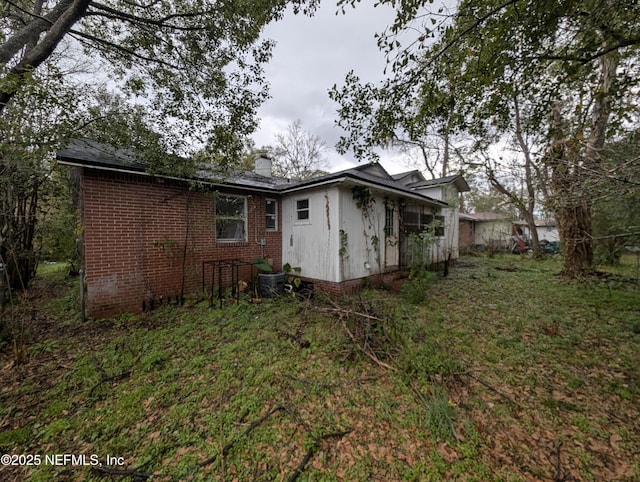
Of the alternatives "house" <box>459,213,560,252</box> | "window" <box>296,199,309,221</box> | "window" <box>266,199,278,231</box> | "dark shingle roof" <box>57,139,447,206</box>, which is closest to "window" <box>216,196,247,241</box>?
"dark shingle roof" <box>57,139,447,206</box>

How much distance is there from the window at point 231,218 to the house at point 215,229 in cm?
3

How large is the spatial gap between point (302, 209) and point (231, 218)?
79.1 inches

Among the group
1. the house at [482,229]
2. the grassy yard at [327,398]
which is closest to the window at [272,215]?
the grassy yard at [327,398]

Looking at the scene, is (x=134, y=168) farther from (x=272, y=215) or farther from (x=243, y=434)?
(x=243, y=434)

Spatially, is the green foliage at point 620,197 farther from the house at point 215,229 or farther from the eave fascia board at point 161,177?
the eave fascia board at point 161,177

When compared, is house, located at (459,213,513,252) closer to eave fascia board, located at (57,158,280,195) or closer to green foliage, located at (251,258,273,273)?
green foliage, located at (251,258,273,273)

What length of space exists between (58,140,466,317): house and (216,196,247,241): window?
28 millimetres

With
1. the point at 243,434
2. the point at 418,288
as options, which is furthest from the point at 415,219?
the point at 243,434

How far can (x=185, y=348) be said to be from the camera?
11.8ft

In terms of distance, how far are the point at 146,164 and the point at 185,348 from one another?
3.83m

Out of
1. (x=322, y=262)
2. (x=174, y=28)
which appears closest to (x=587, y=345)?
(x=322, y=262)

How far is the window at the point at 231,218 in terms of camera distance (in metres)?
6.39

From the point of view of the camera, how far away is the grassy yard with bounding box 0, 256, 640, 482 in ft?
6.11

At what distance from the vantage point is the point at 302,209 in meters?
6.88
